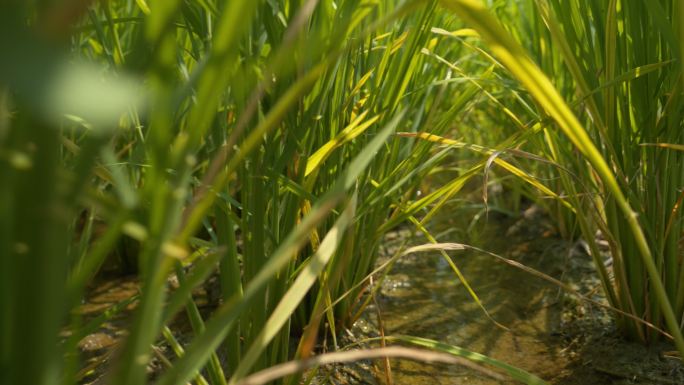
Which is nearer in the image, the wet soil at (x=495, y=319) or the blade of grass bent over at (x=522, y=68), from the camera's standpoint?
the blade of grass bent over at (x=522, y=68)

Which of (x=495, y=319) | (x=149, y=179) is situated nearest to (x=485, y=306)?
(x=495, y=319)

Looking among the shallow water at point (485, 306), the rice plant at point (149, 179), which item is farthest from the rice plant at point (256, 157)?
the shallow water at point (485, 306)

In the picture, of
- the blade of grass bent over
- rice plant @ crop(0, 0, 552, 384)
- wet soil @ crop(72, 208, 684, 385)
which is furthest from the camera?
wet soil @ crop(72, 208, 684, 385)

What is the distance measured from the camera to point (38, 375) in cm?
48

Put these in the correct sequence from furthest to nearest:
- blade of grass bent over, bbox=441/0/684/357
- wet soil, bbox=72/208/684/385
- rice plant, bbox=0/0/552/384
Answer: wet soil, bbox=72/208/684/385
blade of grass bent over, bbox=441/0/684/357
rice plant, bbox=0/0/552/384

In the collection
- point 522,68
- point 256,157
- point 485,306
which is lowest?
point 485,306

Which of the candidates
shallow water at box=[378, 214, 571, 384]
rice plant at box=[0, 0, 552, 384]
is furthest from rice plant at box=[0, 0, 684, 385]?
shallow water at box=[378, 214, 571, 384]

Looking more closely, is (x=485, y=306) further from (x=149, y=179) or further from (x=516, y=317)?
(x=149, y=179)

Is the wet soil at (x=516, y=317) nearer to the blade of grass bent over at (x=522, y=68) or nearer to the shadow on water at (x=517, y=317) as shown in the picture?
the shadow on water at (x=517, y=317)

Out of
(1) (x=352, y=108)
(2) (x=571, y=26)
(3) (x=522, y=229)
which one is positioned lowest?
(3) (x=522, y=229)

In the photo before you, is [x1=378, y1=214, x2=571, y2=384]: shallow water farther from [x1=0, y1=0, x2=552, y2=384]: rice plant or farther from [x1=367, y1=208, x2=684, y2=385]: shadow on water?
[x1=0, y1=0, x2=552, y2=384]: rice plant

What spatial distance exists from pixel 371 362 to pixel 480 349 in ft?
0.72

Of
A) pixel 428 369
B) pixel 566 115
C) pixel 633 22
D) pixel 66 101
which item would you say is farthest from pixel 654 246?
pixel 66 101

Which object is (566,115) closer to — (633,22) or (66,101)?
(66,101)
